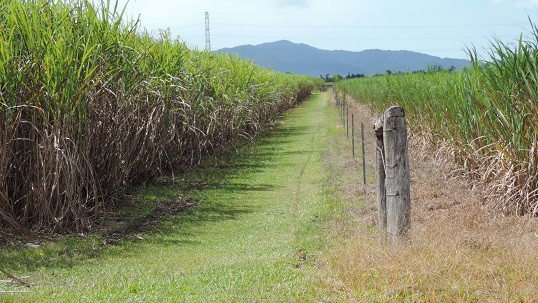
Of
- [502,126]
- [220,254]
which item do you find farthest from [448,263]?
[502,126]

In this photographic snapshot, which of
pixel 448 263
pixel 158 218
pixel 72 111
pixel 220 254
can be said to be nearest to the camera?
pixel 448 263

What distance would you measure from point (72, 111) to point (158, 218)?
180cm

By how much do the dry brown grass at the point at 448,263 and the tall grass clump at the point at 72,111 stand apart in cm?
285

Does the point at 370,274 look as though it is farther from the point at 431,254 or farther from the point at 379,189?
the point at 379,189

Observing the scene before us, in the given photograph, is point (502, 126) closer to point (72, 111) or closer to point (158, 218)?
point (158, 218)

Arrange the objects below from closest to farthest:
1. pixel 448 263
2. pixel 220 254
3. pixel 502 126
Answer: pixel 448 263 → pixel 220 254 → pixel 502 126

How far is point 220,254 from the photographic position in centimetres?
589

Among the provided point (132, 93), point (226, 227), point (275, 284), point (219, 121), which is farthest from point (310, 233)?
point (219, 121)

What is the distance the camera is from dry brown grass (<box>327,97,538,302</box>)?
13.6ft

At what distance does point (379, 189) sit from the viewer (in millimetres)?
5348

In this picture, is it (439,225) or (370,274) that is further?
(439,225)

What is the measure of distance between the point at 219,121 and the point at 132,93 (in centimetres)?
365

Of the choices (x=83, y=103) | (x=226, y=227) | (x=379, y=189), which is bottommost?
(x=226, y=227)

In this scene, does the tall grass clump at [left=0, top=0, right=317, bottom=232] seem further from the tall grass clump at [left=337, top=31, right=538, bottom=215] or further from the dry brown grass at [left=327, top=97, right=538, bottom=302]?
the tall grass clump at [left=337, top=31, right=538, bottom=215]
